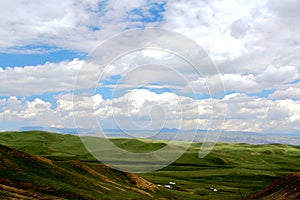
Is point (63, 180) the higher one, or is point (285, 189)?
point (285, 189)

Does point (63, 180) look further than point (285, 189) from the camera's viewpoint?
Yes

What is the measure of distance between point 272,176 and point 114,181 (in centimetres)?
10773

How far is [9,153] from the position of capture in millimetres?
87250

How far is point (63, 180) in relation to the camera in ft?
275

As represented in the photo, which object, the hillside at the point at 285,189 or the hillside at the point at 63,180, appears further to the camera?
the hillside at the point at 63,180

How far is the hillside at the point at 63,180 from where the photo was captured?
72.3 metres

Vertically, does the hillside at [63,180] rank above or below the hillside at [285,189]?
below

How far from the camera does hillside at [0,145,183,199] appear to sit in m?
72.3

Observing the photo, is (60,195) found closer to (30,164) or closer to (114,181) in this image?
(30,164)

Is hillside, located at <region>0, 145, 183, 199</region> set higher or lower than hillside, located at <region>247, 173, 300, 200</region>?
lower

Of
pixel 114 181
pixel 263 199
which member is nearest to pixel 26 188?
pixel 114 181

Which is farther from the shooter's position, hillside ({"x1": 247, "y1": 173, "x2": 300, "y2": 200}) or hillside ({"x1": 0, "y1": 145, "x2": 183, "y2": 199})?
hillside ({"x1": 0, "y1": 145, "x2": 183, "y2": 199})

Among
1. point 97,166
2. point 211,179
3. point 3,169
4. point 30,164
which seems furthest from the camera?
point 211,179

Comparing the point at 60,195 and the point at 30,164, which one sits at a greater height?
the point at 30,164
